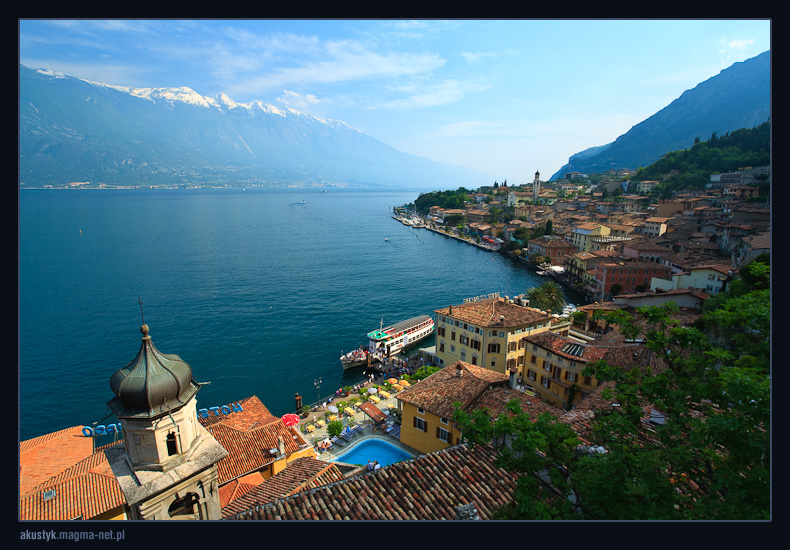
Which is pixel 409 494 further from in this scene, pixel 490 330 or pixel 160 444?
pixel 490 330

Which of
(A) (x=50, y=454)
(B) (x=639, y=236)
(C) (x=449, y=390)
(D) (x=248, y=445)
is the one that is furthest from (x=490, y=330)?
(B) (x=639, y=236)

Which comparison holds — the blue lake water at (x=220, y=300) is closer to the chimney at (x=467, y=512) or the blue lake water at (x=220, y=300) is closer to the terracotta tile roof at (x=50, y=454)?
the terracotta tile roof at (x=50, y=454)

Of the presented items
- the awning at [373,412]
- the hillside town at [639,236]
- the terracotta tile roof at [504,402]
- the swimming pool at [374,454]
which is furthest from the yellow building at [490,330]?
the hillside town at [639,236]

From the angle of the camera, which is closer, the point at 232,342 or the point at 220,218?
the point at 232,342

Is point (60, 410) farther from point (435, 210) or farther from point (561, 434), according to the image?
point (435, 210)

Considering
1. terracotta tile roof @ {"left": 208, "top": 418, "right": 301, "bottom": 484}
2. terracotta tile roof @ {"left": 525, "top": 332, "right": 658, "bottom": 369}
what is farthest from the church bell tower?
terracotta tile roof @ {"left": 525, "top": 332, "right": 658, "bottom": 369}

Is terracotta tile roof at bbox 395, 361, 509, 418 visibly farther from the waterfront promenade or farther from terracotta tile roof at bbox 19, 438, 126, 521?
terracotta tile roof at bbox 19, 438, 126, 521
